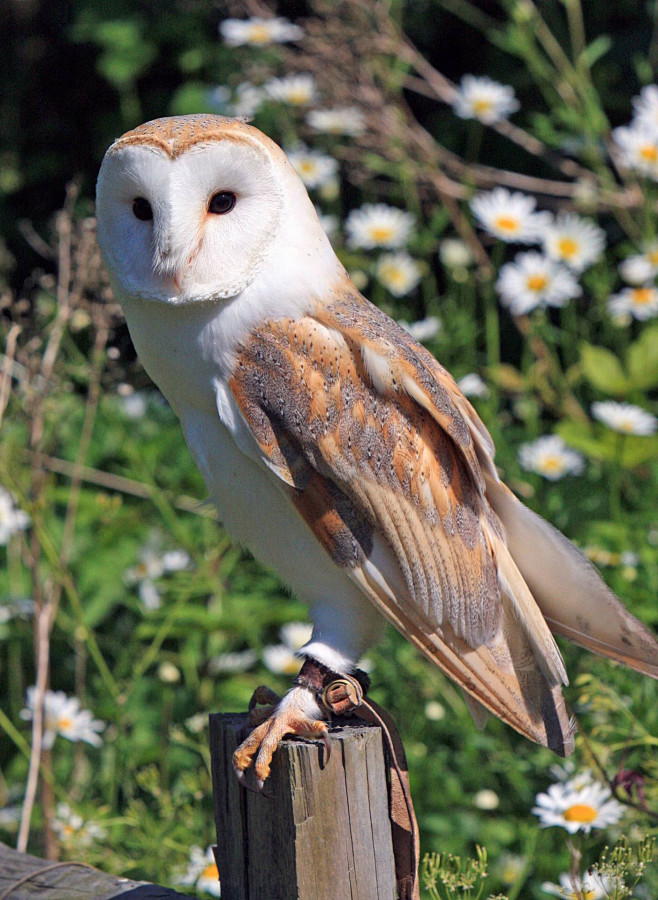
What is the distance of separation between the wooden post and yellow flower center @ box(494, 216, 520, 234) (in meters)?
2.23

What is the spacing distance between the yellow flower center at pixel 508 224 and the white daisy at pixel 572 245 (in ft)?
0.33

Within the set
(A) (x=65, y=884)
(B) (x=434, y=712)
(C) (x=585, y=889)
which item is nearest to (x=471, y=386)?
(B) (x=434, y=712)

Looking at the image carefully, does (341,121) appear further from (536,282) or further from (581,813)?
(581,813)

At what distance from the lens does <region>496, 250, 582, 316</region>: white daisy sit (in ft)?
11.1

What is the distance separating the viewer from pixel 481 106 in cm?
380

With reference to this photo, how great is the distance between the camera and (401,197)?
4.32 m

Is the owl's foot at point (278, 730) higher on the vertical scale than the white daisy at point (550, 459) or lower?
lower

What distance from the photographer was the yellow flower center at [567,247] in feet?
11.6

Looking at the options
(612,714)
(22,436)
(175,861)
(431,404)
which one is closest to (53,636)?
(22,436)

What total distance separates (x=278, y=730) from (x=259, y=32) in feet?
9.34

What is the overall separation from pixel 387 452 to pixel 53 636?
200 centimetres

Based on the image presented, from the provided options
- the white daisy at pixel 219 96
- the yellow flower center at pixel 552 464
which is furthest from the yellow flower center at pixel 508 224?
the white daisy at pixel 219 96

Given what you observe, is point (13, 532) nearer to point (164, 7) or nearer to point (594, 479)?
point (594, 479)

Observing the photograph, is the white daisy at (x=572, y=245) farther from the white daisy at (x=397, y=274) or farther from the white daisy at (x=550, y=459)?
the white daisy at (x=550, y=459)
